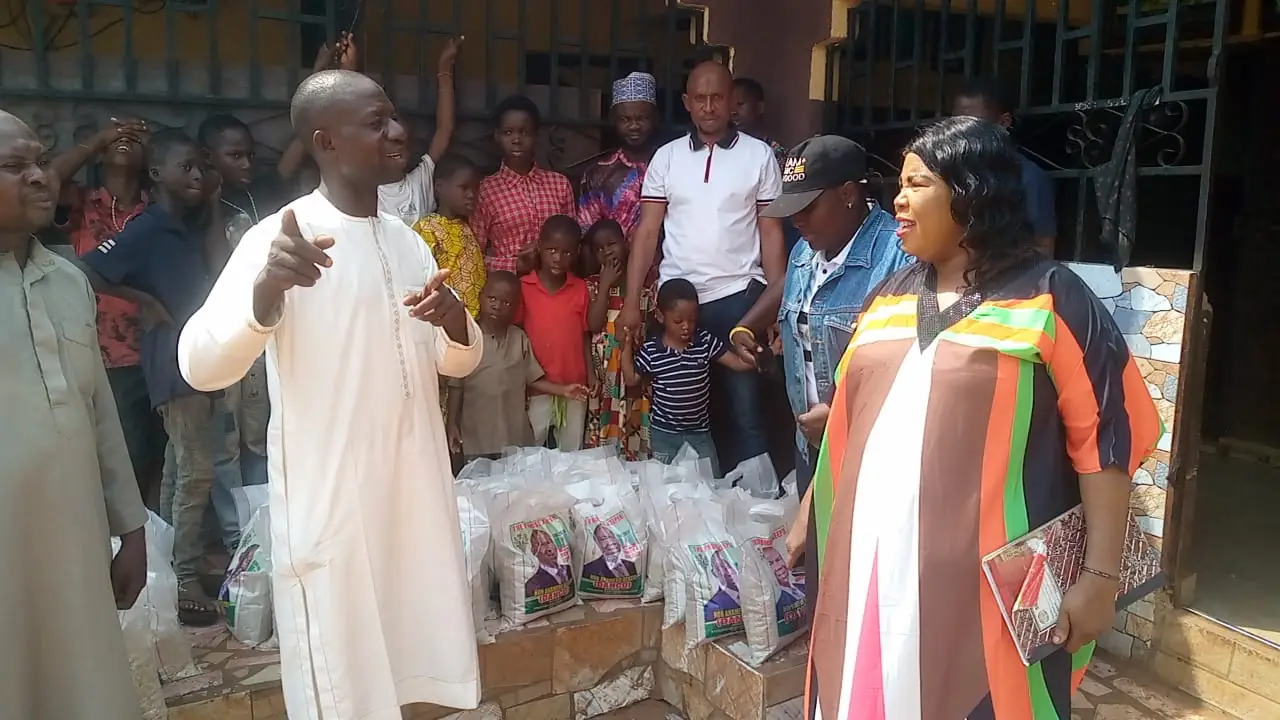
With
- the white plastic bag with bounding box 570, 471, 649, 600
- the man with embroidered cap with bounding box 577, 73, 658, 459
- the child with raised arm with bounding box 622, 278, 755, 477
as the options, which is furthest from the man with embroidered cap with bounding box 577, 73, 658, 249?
the white plastic bag with bounding box 570, 471, 649, 600

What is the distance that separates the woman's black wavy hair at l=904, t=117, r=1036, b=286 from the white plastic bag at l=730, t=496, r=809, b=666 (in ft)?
4.65

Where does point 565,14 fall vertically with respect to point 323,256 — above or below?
above

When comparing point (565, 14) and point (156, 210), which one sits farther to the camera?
point (565, 14)

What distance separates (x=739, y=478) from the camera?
12.0 ft

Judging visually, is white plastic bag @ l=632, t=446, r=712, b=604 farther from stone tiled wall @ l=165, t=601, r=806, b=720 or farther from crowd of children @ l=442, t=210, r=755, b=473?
crowd of children @ l=442, t=210, r=755, b=473

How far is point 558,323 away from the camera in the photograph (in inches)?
160

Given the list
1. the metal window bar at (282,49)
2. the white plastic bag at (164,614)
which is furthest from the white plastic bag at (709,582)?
the metal window bar at (282,49)

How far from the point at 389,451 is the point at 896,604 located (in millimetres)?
1123

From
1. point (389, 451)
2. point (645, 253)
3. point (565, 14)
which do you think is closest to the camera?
point (389, 451)

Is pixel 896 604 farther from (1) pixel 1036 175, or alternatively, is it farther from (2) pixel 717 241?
(2) pixel 717 241

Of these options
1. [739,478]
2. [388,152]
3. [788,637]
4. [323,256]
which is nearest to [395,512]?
[323,256]

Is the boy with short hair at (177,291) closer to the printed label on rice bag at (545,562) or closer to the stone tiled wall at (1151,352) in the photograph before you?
the printed label on rice bag at (545,562)

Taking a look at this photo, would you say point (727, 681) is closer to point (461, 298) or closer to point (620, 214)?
point (461, 298)

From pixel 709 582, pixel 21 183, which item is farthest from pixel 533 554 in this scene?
pixel 21 183
